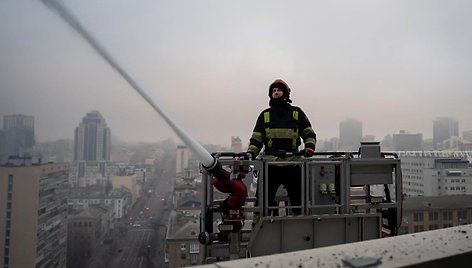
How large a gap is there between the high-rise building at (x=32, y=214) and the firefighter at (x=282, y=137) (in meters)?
16.9

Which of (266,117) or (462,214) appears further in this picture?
(462,214)

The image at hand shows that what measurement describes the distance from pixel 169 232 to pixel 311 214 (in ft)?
86.7

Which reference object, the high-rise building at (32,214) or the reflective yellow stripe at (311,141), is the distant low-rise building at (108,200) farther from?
the reflective yellow stripe at (311,141)

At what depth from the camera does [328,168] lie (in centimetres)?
515

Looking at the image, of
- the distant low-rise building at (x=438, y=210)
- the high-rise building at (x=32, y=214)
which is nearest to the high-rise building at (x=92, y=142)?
the high-rise building at (x=32, y=214)

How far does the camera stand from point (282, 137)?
5438 mm

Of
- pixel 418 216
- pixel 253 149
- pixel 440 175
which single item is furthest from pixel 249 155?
pixel 440 175

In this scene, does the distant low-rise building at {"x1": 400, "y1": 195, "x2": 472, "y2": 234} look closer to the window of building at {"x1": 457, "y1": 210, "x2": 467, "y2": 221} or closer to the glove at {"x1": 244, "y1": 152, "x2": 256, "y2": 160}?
the window of building at {"x1": 457, "y1": 210, "x2": 467, "y2": 221}

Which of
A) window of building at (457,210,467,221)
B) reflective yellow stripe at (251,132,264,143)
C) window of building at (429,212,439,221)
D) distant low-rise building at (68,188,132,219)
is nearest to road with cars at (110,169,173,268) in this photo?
distant low-rise building at (68,188,132,219)

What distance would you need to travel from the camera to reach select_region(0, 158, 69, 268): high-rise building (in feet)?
61.2

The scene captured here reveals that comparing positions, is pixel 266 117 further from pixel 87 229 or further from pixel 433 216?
pixel 433 216

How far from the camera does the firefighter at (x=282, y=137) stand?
17.5 feet

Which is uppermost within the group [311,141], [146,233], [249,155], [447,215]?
[311,141]

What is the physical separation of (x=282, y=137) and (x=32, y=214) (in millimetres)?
21172
